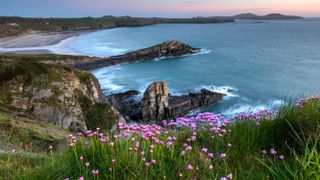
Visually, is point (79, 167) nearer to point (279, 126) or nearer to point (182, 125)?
point (182, 125)

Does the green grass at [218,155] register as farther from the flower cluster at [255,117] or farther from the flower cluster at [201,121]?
the flower cluster at [255,117]

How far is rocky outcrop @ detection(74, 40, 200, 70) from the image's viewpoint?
68.7m

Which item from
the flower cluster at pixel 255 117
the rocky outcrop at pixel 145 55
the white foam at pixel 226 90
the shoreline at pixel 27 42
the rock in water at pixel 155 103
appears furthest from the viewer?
the shoreline at pixel 27 42

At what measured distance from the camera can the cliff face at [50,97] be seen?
16891 mm

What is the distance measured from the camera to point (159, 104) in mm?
33250

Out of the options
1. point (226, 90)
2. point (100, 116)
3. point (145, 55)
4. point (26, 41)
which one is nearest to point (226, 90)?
point (226, 90)

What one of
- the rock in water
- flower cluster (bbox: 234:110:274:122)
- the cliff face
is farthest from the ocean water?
flower cluster (bbox: 234:110:274:122)

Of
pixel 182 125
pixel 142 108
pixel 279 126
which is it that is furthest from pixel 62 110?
pixel 142 108

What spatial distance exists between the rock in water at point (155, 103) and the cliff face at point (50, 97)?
479 inches

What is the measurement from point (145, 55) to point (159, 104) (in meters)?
49.2

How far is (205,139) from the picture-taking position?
5094 millimetres

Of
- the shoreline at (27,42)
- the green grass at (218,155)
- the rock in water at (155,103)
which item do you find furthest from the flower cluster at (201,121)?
the shoreline at (27,42)

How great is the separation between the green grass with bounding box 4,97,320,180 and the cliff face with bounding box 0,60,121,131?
10.8 metres

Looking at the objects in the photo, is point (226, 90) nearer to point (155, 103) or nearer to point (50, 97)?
point (155, 103)
